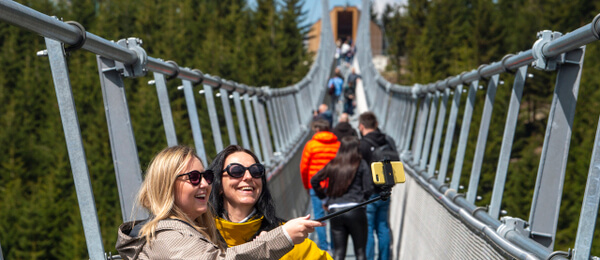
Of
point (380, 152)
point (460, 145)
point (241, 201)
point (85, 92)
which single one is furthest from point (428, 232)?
point (85, 92)

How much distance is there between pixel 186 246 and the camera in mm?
2207

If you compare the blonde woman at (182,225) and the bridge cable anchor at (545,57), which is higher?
the bridge cable anchor at (545,57)

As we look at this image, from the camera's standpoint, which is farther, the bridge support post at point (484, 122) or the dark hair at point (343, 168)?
the dark hair at point (343, 168)

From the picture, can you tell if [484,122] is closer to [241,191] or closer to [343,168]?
[343,168]

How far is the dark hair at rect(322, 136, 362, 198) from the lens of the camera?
5.82m

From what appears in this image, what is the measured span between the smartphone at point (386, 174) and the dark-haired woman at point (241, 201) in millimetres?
546

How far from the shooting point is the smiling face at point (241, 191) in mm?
2873

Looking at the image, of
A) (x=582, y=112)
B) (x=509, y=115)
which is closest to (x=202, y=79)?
(x=509, y=115)

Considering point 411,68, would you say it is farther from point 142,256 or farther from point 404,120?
point 142,256

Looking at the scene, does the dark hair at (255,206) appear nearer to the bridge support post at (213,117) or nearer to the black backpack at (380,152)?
the bridge support post at (213,117)

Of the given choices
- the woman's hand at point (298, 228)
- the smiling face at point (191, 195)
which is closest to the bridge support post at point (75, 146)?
the smiling face at point (191, 195)

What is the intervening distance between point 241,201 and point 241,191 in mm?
41

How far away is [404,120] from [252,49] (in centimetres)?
4267

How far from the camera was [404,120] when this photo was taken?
11625 mm
